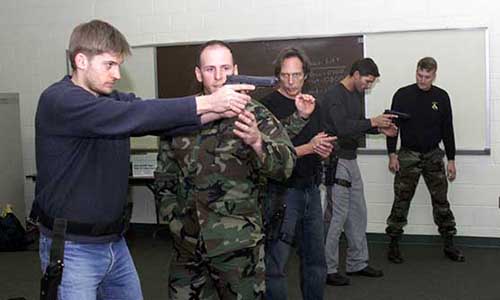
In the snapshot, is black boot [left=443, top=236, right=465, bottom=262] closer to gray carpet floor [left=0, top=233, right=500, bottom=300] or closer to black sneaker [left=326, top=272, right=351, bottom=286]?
gray carpet floor [left=0, top=233, right=500, bottom=300]

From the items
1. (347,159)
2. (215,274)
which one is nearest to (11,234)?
(347,159)

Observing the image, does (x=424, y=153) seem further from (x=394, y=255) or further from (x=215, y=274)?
(x=215, y=274)

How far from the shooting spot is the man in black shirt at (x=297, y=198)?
3.03 m

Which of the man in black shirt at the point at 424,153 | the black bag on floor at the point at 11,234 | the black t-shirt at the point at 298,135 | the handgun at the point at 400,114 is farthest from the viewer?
the black bag on floor at the point at 11,234

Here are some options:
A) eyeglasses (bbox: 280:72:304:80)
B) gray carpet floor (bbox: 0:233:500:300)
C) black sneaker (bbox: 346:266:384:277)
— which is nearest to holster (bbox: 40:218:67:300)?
eyeglasses (bbox: 280:72:304:80)

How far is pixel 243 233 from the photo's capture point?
233 centimetres

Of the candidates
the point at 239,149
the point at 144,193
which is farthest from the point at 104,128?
the point at 144,193

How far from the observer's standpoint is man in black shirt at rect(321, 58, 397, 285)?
14.2 ft

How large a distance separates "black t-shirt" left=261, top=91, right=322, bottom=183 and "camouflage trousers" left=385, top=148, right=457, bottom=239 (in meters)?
2.04

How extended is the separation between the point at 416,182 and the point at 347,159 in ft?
3.20

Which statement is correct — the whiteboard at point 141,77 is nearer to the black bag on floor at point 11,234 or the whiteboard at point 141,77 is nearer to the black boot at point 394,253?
the black bag on floor at point 11,234

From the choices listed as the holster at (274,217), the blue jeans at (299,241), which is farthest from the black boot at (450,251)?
the holster at (274,217)

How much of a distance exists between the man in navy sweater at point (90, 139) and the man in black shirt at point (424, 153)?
329cm

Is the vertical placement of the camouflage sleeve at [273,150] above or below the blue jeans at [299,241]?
above
